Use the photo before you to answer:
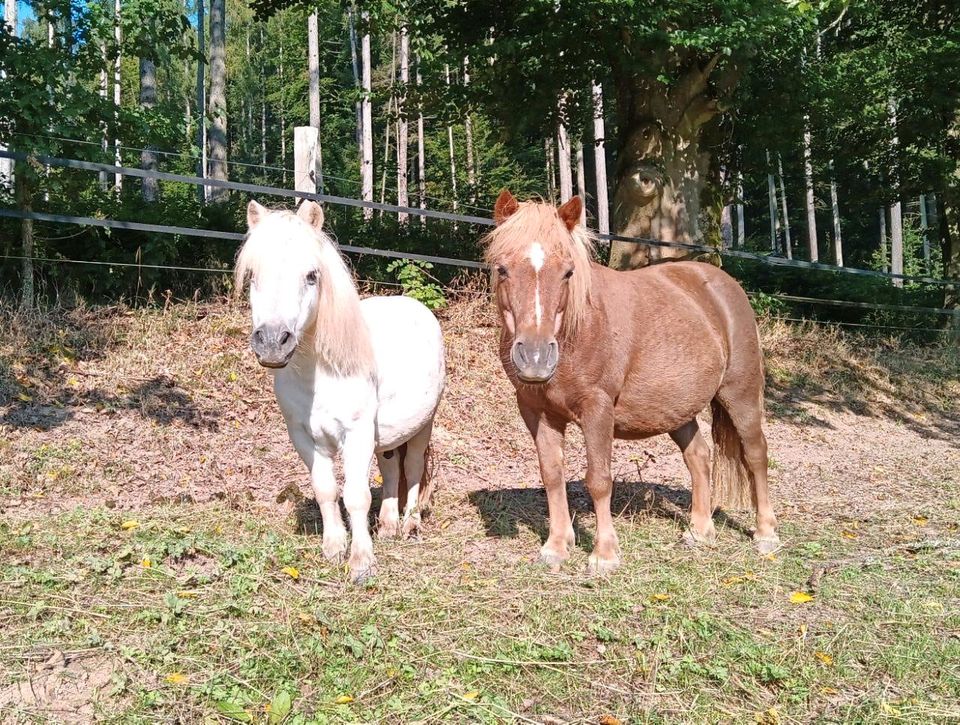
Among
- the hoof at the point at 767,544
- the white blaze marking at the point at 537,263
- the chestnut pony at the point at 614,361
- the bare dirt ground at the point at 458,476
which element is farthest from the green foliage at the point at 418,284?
the white blaze marking at the point at 537,263

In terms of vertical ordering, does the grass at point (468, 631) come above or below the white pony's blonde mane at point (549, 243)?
below

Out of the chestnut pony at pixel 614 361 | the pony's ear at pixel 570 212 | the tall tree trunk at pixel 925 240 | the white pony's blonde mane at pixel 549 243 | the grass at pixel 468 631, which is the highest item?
the tall tree trunk at pixel 925 240

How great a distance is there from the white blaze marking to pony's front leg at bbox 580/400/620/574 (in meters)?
0.76

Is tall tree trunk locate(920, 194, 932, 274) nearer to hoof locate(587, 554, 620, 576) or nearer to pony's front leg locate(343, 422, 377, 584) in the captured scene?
hoof locate(587, 554, 620, 576)

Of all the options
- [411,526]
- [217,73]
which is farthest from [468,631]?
[217,73]

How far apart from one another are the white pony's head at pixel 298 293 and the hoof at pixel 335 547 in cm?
93

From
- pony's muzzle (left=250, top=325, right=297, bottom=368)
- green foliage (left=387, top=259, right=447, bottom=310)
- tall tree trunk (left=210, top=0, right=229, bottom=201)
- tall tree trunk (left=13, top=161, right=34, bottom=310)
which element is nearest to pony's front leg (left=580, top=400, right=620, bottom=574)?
pony's muzzle (left=250, top=325, right=297, bottom=368)

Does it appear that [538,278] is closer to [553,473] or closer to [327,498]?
[553,473]

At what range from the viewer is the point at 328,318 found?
185 inches

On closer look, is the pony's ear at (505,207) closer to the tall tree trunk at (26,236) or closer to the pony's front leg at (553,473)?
the pony's front leg at (553,473)

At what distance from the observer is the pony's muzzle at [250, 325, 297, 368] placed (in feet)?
13.7

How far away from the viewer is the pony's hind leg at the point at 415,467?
5836mm

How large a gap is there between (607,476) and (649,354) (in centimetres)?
82

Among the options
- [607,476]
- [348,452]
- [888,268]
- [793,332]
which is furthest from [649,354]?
[888,268]
